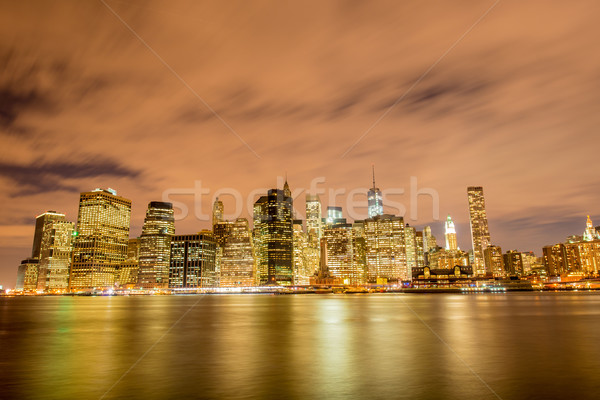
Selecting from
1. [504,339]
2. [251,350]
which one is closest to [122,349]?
[251,350]

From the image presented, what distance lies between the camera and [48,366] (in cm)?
2259

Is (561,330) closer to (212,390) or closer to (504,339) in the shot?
(504,339)

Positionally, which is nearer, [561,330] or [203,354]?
[203,354]

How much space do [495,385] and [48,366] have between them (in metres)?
22.6

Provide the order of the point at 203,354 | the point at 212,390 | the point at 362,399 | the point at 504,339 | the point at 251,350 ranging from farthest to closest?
the point at 504,339
the point at 251,350
the point at 203,354
the point at 212,390
the point at 362,399

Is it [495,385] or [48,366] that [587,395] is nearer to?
[495,385]

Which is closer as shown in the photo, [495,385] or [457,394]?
[457,394]

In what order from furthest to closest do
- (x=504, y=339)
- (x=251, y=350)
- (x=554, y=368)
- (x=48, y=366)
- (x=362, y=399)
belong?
1. (x=504, y=339)
2. (x=251, y=350)
3. (x=48, y=366)
4. (x=554, y=368)
5. (x=362, y=399)

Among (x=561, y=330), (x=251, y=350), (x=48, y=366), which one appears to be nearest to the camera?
(x=48, y=366)

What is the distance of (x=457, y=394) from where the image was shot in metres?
15.8

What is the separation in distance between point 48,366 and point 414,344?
23.4 meters

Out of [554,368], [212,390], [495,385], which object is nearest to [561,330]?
[554,368]

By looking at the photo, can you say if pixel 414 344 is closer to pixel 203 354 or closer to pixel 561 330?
pixel 203 354

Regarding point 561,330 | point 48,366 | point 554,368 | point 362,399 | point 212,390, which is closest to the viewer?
point 362,399
